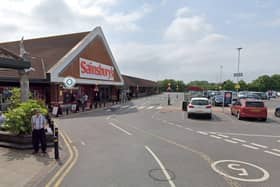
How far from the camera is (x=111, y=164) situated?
285 inches

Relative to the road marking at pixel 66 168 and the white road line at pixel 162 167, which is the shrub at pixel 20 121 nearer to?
the road marking at pixel 66 168

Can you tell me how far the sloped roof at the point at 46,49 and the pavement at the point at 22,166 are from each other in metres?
16.2

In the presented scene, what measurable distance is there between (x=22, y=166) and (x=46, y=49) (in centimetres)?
2760

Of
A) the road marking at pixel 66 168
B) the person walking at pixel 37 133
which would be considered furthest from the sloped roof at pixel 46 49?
A: the road marking at pixel 66 168

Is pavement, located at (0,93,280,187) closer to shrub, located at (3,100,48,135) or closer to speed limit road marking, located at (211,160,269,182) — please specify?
speed limit road marking, located at (211,160,269,182)

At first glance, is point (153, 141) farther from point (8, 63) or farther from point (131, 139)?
point (8, 63)

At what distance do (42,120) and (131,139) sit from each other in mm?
4111

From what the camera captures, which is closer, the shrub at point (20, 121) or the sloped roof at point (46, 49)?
the shrub at point (20, 121)

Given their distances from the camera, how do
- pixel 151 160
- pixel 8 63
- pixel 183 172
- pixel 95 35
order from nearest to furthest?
1. pixel 183 172
2. pixel 151 160
3. pixel 8 63
4. pixel 95 35

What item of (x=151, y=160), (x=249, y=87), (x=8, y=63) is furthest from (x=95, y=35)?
(x=249, y=87)

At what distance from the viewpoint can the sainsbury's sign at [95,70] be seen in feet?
99.7

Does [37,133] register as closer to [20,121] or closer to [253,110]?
[20,121]

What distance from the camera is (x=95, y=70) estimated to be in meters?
33.7

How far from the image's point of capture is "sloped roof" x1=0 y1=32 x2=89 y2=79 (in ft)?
81.8
